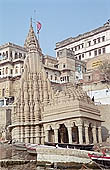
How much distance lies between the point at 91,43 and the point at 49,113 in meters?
39.7

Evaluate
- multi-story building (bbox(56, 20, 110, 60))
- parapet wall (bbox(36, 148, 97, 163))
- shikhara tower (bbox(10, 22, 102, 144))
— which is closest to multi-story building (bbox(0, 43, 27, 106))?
multi-story building (bbox(56, 20, 110, 60))

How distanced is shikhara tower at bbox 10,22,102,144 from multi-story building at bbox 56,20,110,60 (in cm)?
3114

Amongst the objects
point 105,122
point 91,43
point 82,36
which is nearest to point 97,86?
point 105,122

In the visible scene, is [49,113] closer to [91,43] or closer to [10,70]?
[10,70]

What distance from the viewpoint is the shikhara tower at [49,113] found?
27.7 m

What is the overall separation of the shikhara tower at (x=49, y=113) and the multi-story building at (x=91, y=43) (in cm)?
3114

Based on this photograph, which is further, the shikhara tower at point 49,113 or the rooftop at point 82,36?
the rooftop at point 82,36

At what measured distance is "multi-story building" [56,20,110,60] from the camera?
6294cm

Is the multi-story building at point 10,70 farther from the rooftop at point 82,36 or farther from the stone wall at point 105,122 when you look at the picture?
the stone wall at point 105,122

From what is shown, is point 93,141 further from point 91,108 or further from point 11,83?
point 11,83

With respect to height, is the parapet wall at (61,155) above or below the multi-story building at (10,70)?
below

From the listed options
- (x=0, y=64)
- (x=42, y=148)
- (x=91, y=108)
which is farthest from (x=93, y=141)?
(x=0, y=64)

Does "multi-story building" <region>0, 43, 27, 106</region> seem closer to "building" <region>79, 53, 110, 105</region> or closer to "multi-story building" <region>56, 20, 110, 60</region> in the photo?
"building" <region>79, 53, 110, 105</region>

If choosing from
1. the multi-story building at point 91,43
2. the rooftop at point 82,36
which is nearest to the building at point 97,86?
the multi-story building at point 91,43
